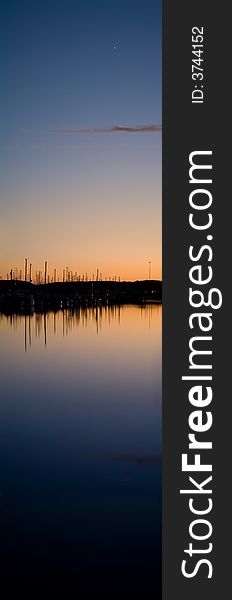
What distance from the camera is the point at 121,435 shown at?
1232 cm

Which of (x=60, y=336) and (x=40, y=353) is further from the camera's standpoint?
(x=60, y=336)

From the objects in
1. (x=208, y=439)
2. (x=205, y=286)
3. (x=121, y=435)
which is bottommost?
(x=121, y=435)

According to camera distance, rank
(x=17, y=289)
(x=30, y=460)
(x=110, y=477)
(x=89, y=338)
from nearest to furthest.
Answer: (x=110, y=477) < (x=30, y=460) < (x=89, y=338) < (x=17, y=289)

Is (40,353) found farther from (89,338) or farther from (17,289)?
(17,289)

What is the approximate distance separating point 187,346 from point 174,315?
240mm

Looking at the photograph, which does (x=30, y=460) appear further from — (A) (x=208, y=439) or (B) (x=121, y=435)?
(A) (x=208, y=439)

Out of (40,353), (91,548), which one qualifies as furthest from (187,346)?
(40,353)

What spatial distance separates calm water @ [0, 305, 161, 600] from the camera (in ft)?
20.3

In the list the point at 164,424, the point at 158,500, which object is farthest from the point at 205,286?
the point at 158,500

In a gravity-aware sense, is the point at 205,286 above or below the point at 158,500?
above

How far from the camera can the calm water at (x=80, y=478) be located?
619cm

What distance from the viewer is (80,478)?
9086 millimetres

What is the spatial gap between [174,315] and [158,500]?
11.5ft

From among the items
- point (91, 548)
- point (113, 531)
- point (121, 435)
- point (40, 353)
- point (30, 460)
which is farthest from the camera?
point (40, 353)
